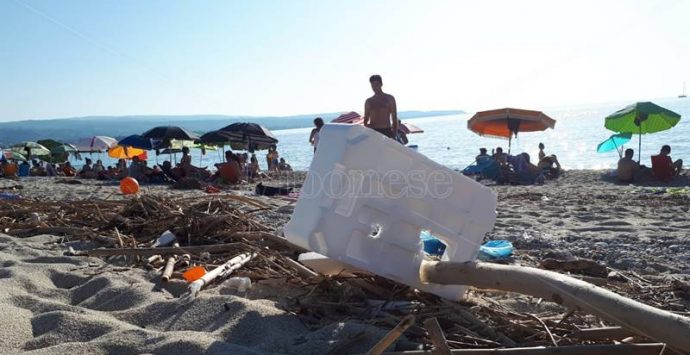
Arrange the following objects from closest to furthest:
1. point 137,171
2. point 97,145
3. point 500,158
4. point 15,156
A: point 500,158
point 137,171
point 15,156
point 97,145

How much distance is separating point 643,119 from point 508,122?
125 inches

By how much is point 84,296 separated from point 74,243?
5.27 feet

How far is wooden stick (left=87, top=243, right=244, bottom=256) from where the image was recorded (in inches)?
149

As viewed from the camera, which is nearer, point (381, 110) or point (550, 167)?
point (381, 110)

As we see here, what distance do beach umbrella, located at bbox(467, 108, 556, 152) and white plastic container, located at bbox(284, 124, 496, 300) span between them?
11426mm

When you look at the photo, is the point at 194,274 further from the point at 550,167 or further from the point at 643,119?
the point at 643,119

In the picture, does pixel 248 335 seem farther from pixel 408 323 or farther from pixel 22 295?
pixel 22 295

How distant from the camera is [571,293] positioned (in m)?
2.18

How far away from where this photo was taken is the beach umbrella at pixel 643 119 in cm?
1289

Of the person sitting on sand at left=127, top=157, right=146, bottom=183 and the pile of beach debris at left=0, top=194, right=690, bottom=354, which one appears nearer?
the pile of beach debris at left=0, top=194, right=690, bottom=354

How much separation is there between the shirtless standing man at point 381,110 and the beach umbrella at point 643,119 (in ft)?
31.6

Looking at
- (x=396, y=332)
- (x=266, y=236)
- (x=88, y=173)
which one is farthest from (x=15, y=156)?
(x=396, y=332)

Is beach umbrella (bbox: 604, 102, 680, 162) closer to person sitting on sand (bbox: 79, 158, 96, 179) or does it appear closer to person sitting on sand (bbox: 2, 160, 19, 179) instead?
person sitting on sand (bbox: 79, 158, 96, 179)

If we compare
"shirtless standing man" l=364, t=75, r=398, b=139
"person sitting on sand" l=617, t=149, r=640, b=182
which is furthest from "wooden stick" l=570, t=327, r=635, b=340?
"person sitting on sand" l=617, t=149, r=640, b=182
